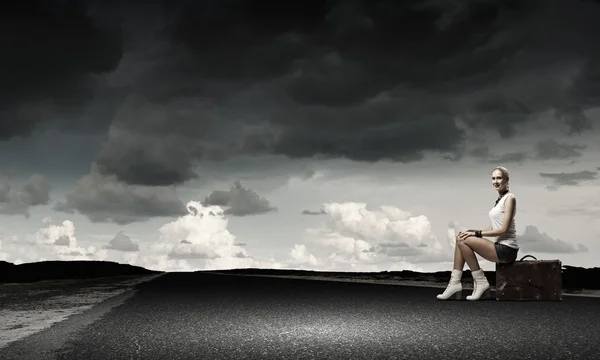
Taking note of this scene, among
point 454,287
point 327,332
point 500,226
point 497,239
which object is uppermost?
point 500,226

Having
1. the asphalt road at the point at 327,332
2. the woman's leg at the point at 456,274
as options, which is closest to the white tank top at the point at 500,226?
the woman's leg at the point at 456,274

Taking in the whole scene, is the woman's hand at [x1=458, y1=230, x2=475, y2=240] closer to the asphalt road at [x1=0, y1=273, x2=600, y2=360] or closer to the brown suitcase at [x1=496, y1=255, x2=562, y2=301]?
the brown suitcase at [x1=496, y1=255, x2=562, y2=301]

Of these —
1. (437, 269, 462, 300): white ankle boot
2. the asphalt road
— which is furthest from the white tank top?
the asphalt road

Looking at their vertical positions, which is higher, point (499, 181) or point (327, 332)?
point (499, 181)

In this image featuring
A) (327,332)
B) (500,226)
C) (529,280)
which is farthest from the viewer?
(529,280)

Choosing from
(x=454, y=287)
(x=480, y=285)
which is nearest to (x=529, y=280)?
(x=480, y=285)

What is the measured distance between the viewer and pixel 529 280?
1054cm

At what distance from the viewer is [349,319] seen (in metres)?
9.29

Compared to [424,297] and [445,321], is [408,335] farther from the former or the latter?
[424,297]

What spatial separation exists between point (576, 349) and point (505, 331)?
1279 mm

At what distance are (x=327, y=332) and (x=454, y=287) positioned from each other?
156 inches

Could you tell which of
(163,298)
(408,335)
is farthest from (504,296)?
(163,298)

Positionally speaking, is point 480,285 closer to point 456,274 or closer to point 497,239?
point 456,274

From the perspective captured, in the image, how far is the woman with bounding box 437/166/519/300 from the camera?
1023 centimetres
